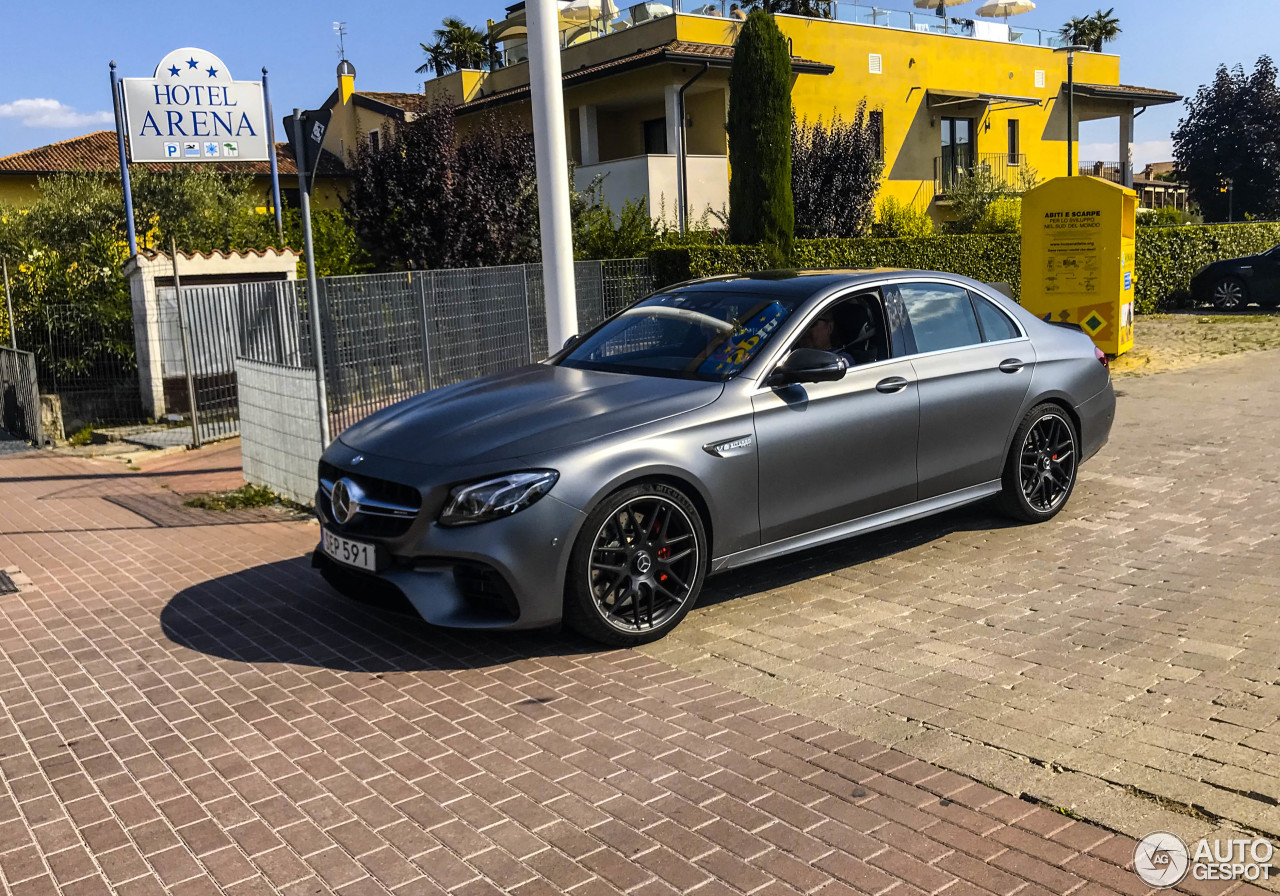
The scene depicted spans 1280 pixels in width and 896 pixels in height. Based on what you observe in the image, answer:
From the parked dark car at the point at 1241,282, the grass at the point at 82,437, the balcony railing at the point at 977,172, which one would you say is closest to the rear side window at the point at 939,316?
the grass at the point at 82,437

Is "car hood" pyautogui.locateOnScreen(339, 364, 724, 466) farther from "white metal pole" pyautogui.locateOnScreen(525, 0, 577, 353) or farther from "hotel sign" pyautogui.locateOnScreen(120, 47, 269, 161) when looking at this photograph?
"hotel sign" pyautogui.locateOnScreen(120, 47, 269, 161)

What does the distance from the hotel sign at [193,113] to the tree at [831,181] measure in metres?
10.1

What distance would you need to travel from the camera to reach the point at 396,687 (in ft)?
15.5

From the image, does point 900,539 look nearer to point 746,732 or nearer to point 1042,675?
point 1042,675

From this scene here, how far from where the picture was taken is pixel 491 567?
473 cm

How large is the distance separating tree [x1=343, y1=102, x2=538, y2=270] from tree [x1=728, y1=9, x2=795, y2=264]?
3.94m

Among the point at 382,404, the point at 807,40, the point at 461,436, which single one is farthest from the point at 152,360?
the point at 807,40

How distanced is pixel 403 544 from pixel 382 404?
6314 millimetres

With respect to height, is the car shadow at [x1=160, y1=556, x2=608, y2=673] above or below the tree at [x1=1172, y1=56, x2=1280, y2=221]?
below

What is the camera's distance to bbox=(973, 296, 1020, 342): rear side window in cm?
680

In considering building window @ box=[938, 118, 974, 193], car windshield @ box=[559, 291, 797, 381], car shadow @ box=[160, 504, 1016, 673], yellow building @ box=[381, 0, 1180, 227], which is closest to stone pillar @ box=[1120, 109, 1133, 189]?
yellow building @ box=[381, 0, 1180, 227]

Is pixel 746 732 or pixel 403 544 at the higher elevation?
pixel 403 544

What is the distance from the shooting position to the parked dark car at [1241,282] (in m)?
22.0

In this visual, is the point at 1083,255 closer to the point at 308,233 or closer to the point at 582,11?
the point at 308,233
